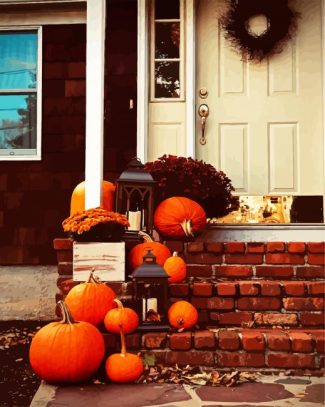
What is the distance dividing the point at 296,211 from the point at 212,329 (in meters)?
1.71

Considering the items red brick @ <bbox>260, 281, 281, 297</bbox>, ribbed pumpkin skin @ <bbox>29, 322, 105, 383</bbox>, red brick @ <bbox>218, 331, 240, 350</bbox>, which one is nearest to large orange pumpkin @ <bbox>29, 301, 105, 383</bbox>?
ribbed pumpkin skin @ <bbox>29, 322, 105, 383</bbox>

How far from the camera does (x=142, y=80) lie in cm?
469

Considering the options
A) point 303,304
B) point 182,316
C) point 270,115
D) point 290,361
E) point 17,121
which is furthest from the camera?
point 17,121

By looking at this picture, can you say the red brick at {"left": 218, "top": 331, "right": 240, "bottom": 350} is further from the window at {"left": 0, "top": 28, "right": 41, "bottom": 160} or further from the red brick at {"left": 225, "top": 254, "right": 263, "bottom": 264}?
the window at {"left": 0, "top": 28, "right": 41, "bottom": 160}

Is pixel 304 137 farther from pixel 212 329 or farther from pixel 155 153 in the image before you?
pixel 212 329

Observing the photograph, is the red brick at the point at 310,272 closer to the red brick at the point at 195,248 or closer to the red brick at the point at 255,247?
the red brick at the point at 255,247

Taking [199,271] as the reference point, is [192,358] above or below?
below

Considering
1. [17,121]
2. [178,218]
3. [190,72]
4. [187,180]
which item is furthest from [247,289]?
[17,121]

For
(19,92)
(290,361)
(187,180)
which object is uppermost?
(19,92)

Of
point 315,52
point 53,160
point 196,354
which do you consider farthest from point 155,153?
point 196,354

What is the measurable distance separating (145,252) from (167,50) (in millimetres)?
2186

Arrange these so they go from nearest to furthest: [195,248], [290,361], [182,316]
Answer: [290,361] < [182,316] < [195,248]

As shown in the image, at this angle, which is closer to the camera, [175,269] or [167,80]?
[175,269]

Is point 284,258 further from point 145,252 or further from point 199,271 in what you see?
point 145,252
